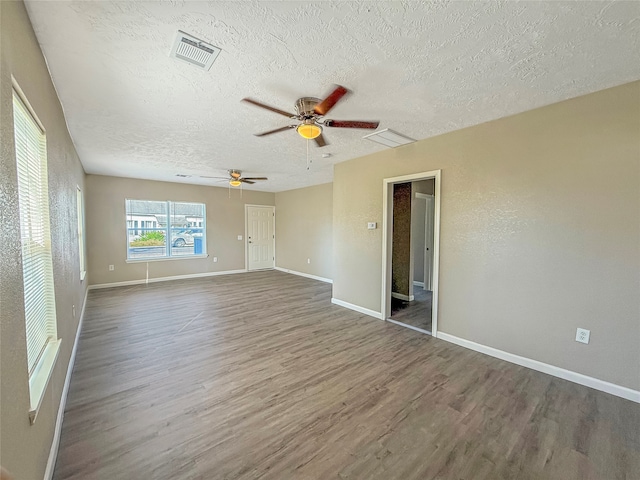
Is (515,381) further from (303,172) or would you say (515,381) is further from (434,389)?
(303,172)

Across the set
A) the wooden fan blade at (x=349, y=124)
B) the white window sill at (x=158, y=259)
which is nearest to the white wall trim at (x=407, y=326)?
the wooden fan blade at (x=349, y=124)

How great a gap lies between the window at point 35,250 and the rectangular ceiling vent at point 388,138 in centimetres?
296

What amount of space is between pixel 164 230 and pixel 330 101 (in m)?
6.33

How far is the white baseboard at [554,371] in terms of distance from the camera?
2205mm

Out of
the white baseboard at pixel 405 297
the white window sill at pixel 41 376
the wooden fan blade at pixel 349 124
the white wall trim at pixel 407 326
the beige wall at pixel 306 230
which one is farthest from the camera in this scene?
the beige wall at pixel 306 230

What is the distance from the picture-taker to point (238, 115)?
108 inches

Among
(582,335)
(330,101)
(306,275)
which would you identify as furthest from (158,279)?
(582,335)

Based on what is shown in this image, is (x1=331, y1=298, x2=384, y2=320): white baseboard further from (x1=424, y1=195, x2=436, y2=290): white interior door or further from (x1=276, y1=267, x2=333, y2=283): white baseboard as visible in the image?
(x1=424, y1=195, x2=436, y2=290): white interior door

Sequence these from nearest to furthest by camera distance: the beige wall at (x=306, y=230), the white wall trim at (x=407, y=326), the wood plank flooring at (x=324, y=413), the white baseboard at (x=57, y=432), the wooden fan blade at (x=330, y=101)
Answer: the white baseboard at (x=57, y=432)
the wood plank flooring at (x=324, y=413)
the wooden fan blade at (x=330, y=101)
the white wall trim at (x=407, y=326)
the beige wall at (x=306, y=230)

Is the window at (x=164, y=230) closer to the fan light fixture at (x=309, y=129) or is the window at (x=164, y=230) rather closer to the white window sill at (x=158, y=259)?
the white window sill at (x=158, y=259)

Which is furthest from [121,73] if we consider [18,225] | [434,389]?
[434,389]

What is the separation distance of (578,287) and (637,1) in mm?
2086

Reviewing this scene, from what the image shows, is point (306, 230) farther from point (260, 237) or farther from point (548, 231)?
point (548, 231)

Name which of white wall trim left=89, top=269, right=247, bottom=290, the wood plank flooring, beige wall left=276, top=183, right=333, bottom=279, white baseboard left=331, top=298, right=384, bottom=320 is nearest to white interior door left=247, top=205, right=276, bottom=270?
beige wall left=276, top=183, right=333, bottom=279
